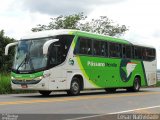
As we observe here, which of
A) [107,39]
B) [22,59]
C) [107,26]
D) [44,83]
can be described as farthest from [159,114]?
[107,26]

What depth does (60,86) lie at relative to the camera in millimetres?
23062

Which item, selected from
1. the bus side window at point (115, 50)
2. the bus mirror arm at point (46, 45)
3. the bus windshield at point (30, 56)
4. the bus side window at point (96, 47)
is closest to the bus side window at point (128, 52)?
the bus side window at point (115, 50)

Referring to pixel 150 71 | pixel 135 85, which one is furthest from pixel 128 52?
pixel 150 71

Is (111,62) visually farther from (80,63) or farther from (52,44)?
(52,44)

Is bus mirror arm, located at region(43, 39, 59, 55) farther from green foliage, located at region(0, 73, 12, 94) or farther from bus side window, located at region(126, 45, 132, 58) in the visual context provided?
bus side window, located at region(126, 45, 132, 58)

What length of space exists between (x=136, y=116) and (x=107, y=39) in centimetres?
1349

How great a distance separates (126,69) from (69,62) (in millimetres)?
6962

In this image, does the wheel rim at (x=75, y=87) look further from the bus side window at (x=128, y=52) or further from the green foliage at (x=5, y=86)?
the bus side window at (x=128, y=52)

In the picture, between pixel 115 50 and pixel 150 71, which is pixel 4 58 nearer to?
pixel 150 71

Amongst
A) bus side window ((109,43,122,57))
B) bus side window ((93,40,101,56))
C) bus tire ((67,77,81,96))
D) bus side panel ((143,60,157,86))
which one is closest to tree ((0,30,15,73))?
bus side panel ((143,60,157,86))

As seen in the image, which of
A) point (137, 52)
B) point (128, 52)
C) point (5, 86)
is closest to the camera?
point (5, 86)

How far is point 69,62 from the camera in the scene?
2356 centimetres

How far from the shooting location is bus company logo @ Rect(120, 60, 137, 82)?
95.6ft

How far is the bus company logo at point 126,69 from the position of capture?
29.1 metres
